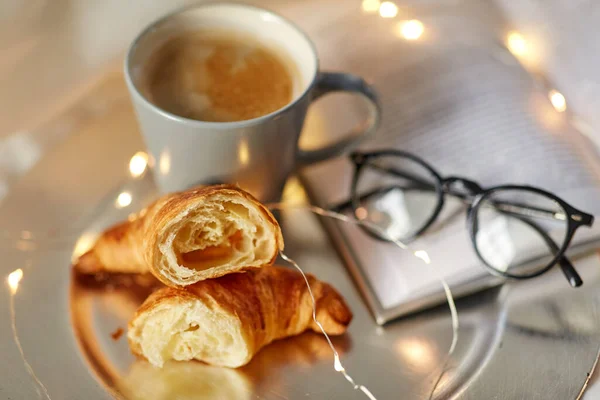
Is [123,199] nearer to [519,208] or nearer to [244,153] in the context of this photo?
[244,153]

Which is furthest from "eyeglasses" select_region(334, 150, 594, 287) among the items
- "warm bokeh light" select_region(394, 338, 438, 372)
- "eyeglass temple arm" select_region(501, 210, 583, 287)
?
"warm bokeh light" select_region(394, 338, 438, 372)

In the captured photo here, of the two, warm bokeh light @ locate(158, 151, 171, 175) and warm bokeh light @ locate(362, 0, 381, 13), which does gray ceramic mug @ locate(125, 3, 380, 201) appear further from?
warm bokeh light @ locate(362, 0, 381, 13)

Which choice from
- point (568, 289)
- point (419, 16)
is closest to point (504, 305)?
point (568, 289)

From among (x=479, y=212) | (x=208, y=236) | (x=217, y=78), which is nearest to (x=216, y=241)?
(x=208, y=236)

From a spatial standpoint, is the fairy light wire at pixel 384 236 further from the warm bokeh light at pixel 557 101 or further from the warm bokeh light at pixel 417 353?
the warm bokeh light at pixel 557 101

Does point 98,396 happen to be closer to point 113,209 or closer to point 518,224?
point 113,209

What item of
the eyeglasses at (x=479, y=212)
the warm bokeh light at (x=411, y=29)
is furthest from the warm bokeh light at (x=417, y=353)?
the warm bokeh light at (x=411, y=29)
